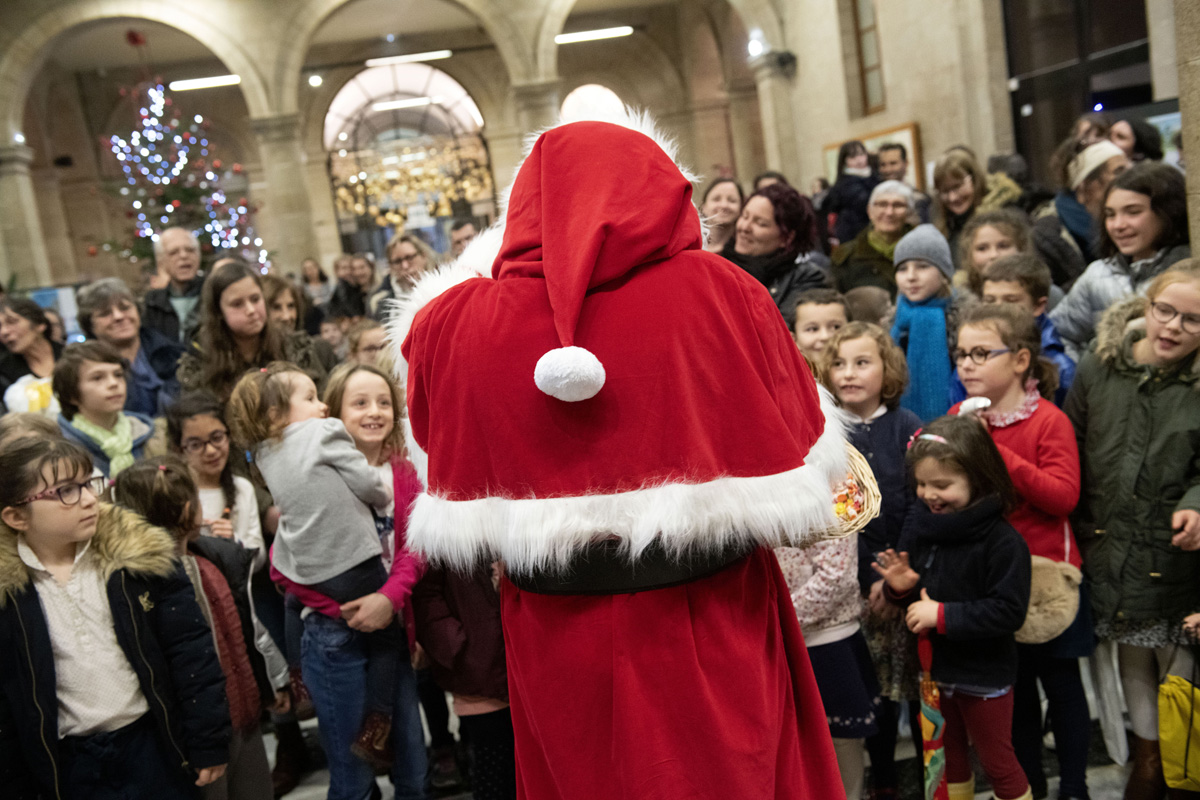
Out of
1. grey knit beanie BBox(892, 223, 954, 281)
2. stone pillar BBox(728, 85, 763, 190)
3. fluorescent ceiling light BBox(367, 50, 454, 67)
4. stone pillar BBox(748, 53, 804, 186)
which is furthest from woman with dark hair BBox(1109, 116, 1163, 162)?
fluorescent ceiling light BBox(367, 50, 454, 67)

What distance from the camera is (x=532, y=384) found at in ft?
5.23

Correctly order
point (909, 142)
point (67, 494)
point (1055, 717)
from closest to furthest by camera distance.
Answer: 1. point (67, 494)
2. point (1055, 717)
3. point (909, 142)

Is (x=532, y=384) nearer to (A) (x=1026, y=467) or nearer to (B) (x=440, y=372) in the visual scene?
(B) (x=440, y=372)

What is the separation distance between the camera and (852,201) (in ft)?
20.7

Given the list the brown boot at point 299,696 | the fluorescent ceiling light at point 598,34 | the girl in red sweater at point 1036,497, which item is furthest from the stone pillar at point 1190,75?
the fluorescent ceiling light at point 598,34

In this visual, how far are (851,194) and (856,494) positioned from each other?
4.81 metres

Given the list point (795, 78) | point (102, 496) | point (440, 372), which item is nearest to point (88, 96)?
point (795, 78)

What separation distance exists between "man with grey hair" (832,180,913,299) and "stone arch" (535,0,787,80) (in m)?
8.06

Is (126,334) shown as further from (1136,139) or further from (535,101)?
(535,101)

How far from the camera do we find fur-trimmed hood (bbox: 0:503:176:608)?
2.27 m

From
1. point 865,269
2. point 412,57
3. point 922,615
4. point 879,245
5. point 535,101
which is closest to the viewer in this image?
point 922,615

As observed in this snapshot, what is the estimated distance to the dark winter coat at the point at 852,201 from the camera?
6.28 m

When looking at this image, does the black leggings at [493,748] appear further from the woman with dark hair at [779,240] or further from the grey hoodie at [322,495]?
the woman with dark hair at [779,240]

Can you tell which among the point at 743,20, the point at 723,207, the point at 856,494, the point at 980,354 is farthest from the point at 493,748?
the point at 743,20
